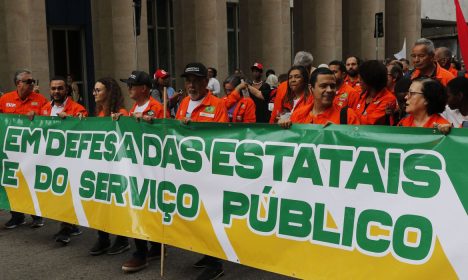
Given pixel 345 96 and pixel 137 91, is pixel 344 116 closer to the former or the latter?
pixel 345 96

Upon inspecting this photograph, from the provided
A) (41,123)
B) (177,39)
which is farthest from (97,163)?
(177,39)

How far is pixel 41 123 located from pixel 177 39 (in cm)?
1620

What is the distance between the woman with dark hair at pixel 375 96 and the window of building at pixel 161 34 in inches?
744

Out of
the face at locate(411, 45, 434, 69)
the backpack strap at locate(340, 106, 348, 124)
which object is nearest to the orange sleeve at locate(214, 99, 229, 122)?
the backpack strap at locate(340, 106, 348, 124)

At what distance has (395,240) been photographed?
3.87 m

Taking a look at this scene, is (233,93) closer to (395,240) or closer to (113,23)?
(395,240)

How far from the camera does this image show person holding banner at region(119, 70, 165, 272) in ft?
18.7

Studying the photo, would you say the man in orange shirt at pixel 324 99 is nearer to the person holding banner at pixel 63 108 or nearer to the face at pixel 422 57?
the face at pixel 422 57

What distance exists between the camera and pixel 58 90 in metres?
6.96

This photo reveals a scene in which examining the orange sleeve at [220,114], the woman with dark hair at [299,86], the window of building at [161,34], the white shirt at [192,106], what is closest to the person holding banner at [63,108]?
the white shirt at [192,106]

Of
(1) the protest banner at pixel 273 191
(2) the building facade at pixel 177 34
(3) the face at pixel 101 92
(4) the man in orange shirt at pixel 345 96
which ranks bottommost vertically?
(1) the protest banner at pixel 273 191

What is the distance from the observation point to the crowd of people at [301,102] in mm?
4555

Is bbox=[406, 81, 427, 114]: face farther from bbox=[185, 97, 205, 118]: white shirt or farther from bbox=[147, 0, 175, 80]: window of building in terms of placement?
bbox=[147, 0, 175, 80]: window of building

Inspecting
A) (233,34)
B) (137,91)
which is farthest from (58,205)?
(233,34)
